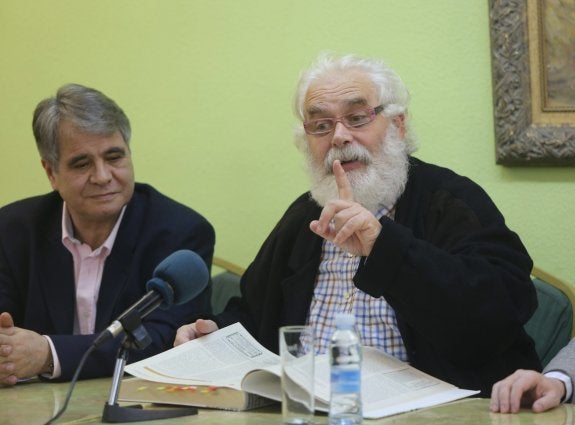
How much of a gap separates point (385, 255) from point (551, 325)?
790 millimetres

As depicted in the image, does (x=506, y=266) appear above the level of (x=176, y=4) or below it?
below

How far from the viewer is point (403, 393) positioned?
6.69 feet

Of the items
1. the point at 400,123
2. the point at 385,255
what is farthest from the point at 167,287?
the point at 400,123

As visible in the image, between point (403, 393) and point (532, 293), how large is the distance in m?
0.56

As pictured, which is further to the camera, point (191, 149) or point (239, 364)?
point (191, 149)

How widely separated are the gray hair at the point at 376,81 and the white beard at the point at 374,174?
0.24 ft

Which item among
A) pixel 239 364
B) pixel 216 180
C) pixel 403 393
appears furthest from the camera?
pixel 216 180

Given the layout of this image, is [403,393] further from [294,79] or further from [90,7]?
[90,7]

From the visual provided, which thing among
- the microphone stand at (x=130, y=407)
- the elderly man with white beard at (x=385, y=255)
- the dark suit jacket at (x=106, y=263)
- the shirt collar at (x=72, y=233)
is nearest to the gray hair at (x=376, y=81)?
the elderly man with white beard at (x=385, y=255)

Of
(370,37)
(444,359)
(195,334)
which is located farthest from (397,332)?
(370,37)

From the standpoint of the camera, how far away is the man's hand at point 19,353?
256 centimetres

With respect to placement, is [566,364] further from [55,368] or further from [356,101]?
[55,368]

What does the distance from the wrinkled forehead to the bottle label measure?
1239 millimetres

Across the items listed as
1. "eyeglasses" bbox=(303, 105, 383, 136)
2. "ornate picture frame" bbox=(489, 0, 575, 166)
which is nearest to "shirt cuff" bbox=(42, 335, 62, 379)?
"eyeglasses" bbox=(303, 105, 383, 136)
